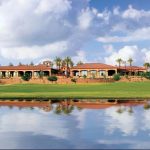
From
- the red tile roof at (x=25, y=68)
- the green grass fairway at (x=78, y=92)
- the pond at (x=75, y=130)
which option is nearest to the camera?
the pond at (x=75, y=130)

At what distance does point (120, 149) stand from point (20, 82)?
82.6m

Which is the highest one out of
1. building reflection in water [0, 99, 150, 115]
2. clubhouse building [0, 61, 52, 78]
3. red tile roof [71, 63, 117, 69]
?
→ red tile roof [71, 63, 117, 69]

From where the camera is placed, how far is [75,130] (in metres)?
21.9

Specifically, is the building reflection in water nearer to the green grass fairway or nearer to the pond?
the pond

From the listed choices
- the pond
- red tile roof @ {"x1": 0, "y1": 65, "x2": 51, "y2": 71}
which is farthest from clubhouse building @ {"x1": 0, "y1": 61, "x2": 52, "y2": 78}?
the pond

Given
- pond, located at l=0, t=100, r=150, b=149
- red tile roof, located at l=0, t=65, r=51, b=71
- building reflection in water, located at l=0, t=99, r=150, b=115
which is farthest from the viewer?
red tile roof, located at l=0, t=65, r=51, b=71

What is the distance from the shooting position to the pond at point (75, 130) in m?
18.3

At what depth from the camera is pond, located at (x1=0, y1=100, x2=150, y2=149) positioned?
60.1 feet

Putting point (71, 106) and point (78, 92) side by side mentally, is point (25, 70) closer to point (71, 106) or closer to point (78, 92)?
point (78, 92)

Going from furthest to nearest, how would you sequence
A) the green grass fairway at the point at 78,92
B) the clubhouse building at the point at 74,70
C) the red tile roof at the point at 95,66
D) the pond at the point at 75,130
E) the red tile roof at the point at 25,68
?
the red tile roof at the point at 95,66 < the clubhouse building at the point at 74,70 < the red tile roof at the point at 25,68 < the green grass fairway at the point at 78,92 < the pond at the point at 75,130

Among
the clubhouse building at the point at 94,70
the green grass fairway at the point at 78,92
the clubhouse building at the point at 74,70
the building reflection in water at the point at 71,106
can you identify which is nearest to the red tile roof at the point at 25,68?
the clubhouse building at the point at 74,70

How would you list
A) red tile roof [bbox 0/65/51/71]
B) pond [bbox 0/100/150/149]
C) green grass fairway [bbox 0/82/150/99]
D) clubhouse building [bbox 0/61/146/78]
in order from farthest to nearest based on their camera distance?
clubhouse building [bbox 0/61/146/78], red tile roof [bbox 0/65/51/71], green grass fairway [bbox 0/82/150/99], pond [bbox 0/100/150/149]

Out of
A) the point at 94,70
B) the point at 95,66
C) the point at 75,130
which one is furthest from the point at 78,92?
the point at 94,70

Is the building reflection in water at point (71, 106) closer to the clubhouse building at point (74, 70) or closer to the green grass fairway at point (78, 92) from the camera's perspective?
the green grass fairway at point (78, 92)
